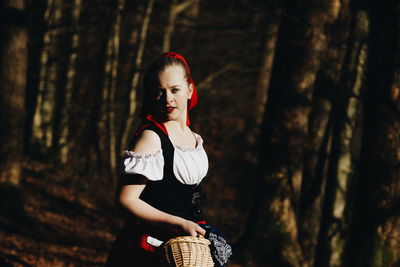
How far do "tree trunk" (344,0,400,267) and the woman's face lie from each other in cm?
378

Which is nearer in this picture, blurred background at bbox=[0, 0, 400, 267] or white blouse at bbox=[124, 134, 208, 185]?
white blouse at bbox=[124, 134, 208, 185]

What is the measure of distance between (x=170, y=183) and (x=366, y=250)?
13.6 feet

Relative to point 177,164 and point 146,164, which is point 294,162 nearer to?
point 177,164

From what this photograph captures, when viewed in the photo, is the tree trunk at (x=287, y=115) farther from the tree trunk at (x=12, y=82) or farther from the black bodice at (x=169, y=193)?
the black bodice at (x=169, y=193)

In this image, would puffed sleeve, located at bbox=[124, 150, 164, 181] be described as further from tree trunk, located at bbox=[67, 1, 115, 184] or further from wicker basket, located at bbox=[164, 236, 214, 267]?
tree trunk, located at bbox=[67, 1, 115, 184]

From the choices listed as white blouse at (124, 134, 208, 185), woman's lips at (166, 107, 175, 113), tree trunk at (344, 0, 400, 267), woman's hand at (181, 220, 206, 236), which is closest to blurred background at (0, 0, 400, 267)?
tree trunk at (344, 0, 400, 267)

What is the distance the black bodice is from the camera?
3.15 metres

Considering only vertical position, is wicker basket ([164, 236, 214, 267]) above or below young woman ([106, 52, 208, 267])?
below

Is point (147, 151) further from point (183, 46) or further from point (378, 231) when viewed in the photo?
point (183, 46)

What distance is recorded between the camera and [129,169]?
3.02 m

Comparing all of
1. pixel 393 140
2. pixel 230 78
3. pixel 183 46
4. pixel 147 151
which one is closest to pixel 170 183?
pixel 147 151

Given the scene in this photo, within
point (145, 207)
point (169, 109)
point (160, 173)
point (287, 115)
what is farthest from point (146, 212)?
point (287, 115)

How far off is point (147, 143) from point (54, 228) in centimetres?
769

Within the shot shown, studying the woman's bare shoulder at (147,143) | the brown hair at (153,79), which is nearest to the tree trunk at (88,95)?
the brown hair at (153,79)
